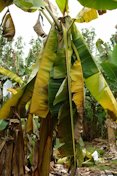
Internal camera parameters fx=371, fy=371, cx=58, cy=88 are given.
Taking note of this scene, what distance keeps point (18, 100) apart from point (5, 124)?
342mm

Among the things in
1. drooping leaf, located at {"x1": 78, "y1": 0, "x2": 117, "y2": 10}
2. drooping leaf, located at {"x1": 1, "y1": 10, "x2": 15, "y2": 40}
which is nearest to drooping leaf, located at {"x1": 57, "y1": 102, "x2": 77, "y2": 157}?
drooping leaf, located at {"x1": 78, "y1": 0, "x2": 117, "y2": 10}

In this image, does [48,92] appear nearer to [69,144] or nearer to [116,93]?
[69,144]

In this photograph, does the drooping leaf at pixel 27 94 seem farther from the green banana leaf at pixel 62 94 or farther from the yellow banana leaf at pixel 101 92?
the yellow banana leaf at pixel 101 92

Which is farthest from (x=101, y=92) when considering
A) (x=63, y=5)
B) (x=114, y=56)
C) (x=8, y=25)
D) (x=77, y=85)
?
(x=114, y=56)

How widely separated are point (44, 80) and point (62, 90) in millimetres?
171

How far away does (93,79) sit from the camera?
2.69 m

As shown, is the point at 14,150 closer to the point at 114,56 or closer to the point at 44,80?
the point at 44,80

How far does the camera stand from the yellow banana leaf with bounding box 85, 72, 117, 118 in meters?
2.60

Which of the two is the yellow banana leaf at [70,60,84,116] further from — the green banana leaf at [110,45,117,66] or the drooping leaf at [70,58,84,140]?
the green banana leaf at [110,45,117,66]

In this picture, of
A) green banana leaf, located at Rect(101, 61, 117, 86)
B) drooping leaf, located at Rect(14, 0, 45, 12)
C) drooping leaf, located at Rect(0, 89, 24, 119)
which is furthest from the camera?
green banana leaf, located at Rect(101, 61, 117, 86)

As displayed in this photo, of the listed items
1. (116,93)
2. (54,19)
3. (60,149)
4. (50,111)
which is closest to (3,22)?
(54,19)

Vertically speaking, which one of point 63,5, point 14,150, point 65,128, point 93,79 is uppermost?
point 63,5

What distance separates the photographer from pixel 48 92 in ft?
8.29

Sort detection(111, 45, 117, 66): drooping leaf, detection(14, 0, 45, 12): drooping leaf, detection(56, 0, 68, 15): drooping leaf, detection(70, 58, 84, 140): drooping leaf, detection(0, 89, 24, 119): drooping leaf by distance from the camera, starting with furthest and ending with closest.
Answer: detection(111, 45, 117, 66): drooping leaf
detection(56, 0, 68, 15): drooping leaf
detection(0, 89, 24, 119): drooping leaf
detection(14, 0, 45, 12): drooping leaf
detection(70, 58, 84, 140): drooping leaf
